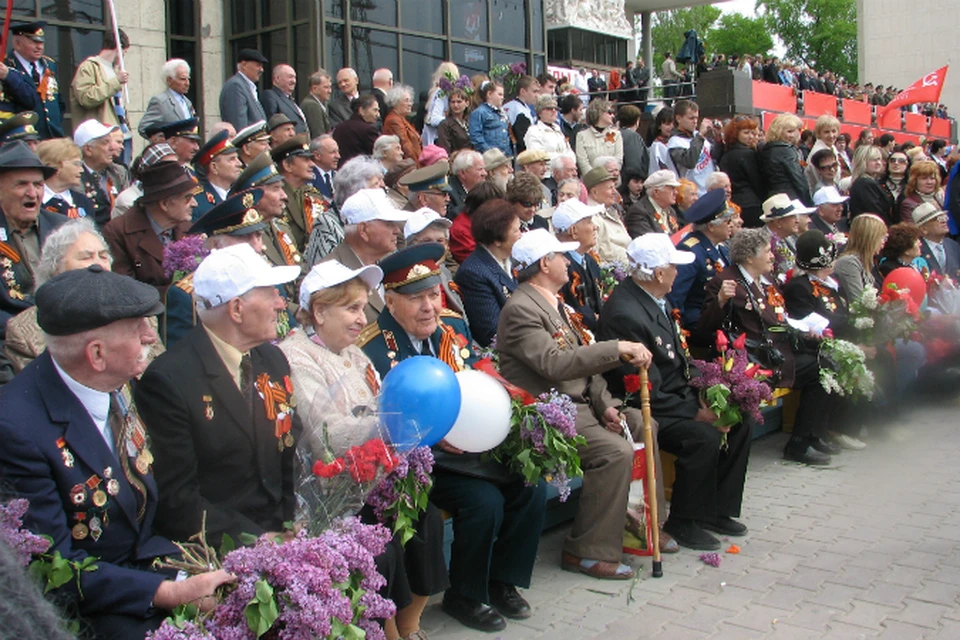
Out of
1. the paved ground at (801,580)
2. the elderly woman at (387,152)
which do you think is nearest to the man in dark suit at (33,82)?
the elderly woman at (387,152)

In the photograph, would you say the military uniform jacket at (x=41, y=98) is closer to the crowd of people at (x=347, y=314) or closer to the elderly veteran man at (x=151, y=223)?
the crowd of people at (x=347, y=314)

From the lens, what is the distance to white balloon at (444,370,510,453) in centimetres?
455

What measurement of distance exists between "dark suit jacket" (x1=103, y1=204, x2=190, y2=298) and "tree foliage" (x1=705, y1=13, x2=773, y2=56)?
7166cm

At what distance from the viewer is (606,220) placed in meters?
9.16

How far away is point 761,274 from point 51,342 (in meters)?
5.83

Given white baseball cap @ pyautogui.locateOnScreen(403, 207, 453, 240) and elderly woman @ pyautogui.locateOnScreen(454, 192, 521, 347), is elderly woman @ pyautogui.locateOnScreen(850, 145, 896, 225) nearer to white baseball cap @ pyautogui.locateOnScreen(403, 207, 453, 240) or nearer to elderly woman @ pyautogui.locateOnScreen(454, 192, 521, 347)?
elderly woman @ pyautogui.locateOnScreen(454, 192, 521, 347)

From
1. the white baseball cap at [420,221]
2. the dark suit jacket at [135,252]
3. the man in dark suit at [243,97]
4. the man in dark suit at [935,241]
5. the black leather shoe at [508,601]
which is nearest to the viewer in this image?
the black leather shoe at [508,601]

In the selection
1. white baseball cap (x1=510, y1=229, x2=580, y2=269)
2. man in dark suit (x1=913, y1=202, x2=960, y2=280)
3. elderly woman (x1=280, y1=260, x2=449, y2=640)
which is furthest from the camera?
man in dark suit (x1=913, y1=202, x2=960, y2=280)

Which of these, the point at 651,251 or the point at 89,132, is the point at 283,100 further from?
the point at 651,251

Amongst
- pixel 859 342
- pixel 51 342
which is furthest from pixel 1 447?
pixel 859 342

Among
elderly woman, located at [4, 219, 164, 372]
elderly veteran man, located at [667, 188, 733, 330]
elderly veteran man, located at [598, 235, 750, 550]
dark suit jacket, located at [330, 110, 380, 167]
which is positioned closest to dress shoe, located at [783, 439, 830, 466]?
elderly veteran man, located at [667, 188, 733, 330]

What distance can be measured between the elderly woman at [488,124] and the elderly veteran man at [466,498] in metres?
6.61

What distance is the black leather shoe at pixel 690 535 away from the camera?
5.82 m

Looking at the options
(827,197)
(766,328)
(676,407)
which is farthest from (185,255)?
(827,197)
